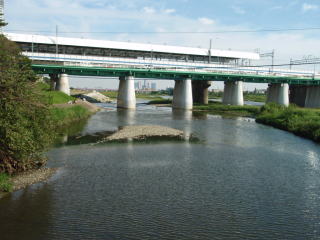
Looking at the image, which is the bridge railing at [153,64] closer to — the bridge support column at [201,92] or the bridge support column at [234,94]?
the bridge support column at [234,94]

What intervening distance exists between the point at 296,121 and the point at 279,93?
51.6 metres

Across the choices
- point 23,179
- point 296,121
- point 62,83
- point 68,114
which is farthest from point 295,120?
point 62,83

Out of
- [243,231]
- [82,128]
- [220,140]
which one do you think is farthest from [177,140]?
[243,231]

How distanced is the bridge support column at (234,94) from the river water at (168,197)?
62.7 m

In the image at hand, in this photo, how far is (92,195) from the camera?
1859cm

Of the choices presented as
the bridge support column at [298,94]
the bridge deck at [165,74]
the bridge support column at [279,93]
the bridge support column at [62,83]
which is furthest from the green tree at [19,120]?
the bridge support column at [298,94]

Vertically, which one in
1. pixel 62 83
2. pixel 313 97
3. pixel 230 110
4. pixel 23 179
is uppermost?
pixel 62 83

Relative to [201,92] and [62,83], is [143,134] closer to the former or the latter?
[62,83]

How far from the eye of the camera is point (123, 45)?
3273 inches

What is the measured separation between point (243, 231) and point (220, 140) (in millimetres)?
24385

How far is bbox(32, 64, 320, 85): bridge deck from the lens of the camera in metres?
73.2

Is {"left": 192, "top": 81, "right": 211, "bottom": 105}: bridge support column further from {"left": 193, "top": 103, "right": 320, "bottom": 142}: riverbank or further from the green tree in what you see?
the green tree

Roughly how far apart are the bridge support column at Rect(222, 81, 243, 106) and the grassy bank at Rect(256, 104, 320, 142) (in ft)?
90.5

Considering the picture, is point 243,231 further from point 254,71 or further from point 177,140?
point 254,71
